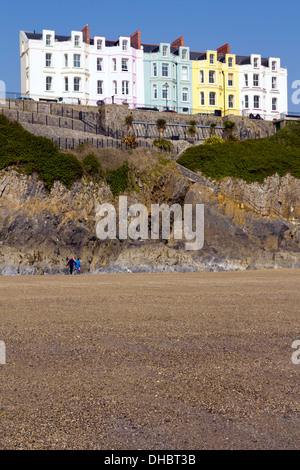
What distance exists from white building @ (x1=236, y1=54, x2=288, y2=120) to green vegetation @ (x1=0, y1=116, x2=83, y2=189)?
3706cm

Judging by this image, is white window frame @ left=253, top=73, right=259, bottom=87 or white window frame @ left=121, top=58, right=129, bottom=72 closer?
white window frame @ left=121, top=58, right=129, bottom=72

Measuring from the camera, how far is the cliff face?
30703 mm

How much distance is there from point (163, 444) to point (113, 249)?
27661 millimetres

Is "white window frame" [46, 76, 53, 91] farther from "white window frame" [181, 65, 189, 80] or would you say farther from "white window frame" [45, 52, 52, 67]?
"white window frame" [181, 65, 189, 80]

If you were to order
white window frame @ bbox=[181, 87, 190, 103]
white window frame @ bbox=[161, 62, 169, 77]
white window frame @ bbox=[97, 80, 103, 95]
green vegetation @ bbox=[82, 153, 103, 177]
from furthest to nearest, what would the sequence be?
1. white window frame @ bbox=[181, 87, 190, 103]
2. white window frame @ bbox=[161, 62, 169, 77]
3. white window frame @ bbox=[97, 80, 103, 95]
4. green vegetation @ bbox=[82, 153, 103, 177]

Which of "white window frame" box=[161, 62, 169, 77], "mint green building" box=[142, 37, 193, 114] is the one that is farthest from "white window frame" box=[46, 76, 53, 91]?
"white window frame" box=[161, 62, 169, 77]

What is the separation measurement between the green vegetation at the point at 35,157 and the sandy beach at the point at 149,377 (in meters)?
18.8

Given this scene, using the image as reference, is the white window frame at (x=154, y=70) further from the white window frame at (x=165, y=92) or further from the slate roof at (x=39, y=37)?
the slate roof at (x=39, y=37)

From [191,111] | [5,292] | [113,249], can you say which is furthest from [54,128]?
[191,111]

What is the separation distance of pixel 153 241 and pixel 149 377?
26382mm

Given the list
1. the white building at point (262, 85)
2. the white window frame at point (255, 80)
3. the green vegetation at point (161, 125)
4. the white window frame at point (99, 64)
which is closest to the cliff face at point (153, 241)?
the green vegetation at point (161, 125)

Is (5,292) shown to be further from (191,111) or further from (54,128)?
(191,111)

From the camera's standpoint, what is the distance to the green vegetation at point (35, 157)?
31641mm

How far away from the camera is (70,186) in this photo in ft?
108
